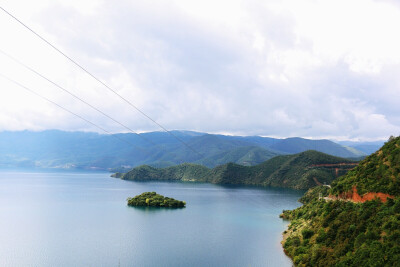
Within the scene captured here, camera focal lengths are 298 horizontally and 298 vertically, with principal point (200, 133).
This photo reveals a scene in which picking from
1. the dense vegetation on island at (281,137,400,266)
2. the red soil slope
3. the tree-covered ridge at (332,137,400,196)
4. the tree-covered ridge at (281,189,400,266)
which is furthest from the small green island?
the red soil slope

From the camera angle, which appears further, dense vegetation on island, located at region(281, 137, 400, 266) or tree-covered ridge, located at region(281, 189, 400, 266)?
dense vegetation on island, located at region(281, 137, 400, 266)

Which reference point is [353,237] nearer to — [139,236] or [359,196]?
[359,196]

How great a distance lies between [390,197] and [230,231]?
3488cm

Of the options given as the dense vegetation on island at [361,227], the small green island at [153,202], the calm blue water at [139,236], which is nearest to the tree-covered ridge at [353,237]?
the dense vegetation on island at [361,227]

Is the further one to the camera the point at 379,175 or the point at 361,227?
the point at 379,175

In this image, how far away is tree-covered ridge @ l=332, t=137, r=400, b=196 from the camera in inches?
1407

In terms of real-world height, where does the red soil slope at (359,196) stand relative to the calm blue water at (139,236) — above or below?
above

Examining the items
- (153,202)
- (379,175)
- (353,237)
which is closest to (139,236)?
(153,202)

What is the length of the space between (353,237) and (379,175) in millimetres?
9845

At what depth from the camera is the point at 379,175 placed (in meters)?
38.3

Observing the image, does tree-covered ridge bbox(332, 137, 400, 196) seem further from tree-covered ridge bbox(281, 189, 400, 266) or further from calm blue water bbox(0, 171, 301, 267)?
calm blue water bbox(0, 171, 301, 267)

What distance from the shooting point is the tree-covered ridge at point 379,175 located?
3575 cm

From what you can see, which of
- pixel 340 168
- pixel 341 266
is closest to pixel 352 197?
pixel 341 266

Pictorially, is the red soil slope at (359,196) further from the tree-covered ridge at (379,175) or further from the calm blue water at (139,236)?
the calm blue water at (139,236)
